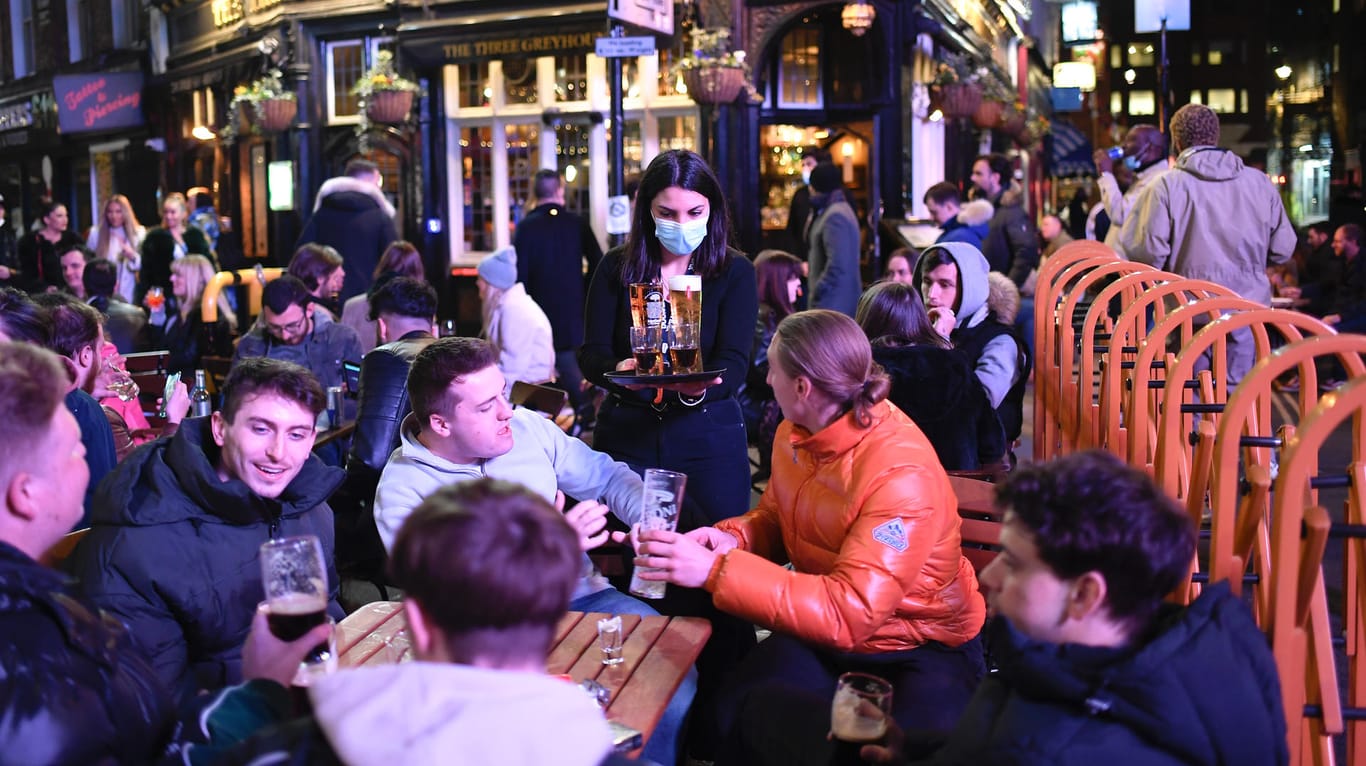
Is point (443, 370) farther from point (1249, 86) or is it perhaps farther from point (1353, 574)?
point (1249, 86)

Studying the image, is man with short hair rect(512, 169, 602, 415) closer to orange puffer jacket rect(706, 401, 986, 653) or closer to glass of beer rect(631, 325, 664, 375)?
glass of beer rect(631, 325, 664, 375)

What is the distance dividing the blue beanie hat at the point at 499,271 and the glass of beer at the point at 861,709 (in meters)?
5.83

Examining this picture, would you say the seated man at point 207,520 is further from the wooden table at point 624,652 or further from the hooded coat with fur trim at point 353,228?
the hooded coat with fur trim at point 353,228

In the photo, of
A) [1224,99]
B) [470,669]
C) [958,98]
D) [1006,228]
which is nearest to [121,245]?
[1006,228]

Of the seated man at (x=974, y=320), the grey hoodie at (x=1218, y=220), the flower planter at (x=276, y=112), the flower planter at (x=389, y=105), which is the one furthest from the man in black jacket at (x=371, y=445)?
the flower planter at (x=276, y=112)

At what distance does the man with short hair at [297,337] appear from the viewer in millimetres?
6781

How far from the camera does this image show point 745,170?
14.1m

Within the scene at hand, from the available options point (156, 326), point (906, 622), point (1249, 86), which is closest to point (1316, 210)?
point (1249, 86)

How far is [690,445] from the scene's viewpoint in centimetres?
432

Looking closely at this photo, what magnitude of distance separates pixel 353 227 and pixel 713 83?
4111mm

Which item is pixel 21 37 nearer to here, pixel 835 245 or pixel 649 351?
pixel 835 245

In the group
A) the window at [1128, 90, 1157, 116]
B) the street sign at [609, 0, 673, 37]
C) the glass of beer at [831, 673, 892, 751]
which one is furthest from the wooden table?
the window at [1128, 90, 1157, 116]

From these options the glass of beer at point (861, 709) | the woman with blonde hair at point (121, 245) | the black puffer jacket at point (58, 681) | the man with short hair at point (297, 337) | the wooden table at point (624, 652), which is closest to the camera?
the black puffer jacket at point (58, 681)

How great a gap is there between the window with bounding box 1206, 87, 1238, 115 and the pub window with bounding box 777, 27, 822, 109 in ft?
283
